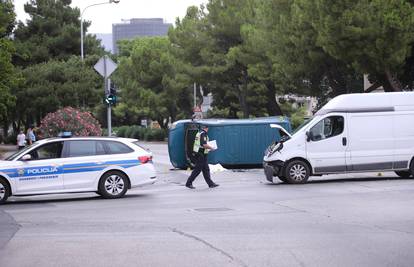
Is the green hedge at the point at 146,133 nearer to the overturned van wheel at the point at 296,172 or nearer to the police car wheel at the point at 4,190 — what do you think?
the overturned van wheel at the point at 296,172

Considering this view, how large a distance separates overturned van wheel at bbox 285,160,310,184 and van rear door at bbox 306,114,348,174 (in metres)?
0.25

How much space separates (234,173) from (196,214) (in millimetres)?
10431

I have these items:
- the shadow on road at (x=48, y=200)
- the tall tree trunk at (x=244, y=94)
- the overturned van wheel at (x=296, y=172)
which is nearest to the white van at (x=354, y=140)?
the overturned van wheel at (x=296, y=172)

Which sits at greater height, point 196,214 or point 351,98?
point 351,98

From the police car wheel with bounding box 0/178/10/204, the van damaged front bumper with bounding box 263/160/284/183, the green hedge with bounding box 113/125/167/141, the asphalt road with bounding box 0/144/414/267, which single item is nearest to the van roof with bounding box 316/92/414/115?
the van damaged front bumper with bounding box 263/160/284/183

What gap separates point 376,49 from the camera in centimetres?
2922

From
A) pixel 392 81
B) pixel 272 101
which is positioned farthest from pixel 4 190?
pixel 272 101

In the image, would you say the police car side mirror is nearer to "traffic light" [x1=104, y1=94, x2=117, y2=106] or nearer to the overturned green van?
"traffic light" [x1=104, y1=94, x2=117, y2=106]

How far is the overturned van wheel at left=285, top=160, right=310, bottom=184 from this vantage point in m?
18.3

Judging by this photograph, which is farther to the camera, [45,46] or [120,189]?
[45,46]

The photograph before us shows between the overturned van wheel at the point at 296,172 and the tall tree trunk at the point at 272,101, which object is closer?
the overturned van wheel at the point at 296,172

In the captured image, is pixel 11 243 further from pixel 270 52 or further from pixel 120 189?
pixel 270 52

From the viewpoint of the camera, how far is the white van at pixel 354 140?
18.4m


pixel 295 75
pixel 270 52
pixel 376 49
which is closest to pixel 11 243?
pixel 376 49
